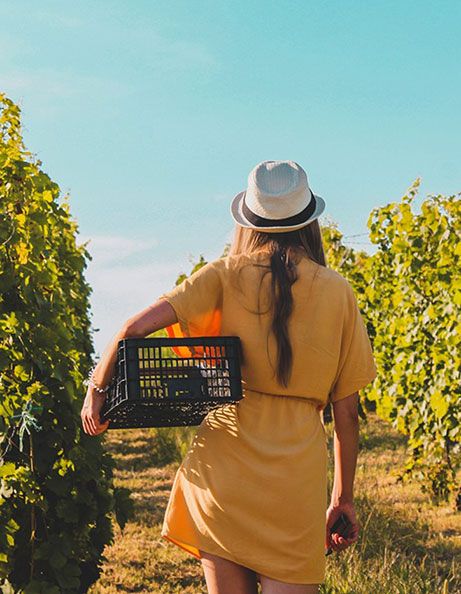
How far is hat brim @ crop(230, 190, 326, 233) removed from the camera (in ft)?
7.87

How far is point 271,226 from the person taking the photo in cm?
241

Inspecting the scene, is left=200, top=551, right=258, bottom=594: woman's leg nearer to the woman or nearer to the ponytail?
the woman

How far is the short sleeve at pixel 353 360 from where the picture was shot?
2.46 metres

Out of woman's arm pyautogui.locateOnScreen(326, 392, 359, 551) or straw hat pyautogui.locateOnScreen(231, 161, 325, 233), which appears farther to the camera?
Result: woman's arm pyautogui.locateOnScreen(326, 392, 359, 551)

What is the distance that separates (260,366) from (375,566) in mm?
2842

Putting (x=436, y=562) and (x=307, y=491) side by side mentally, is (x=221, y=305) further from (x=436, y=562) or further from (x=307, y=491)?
(x=436, y=562)

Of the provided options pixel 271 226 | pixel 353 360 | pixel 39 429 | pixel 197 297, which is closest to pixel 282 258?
pixel 271 226

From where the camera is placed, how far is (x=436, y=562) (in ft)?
18.2

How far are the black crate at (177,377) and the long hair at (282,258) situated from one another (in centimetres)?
12

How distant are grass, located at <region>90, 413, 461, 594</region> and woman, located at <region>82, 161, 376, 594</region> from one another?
201 centimetres

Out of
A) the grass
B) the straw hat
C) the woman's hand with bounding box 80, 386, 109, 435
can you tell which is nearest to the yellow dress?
the straw hat

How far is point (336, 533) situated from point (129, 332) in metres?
0.94

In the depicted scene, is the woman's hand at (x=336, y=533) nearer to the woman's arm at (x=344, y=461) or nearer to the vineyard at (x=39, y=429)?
the woman's arm at (x=344, y=461)

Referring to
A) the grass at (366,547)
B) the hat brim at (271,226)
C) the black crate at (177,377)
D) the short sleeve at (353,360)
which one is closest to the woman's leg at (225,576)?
the black crate at (177,377)
